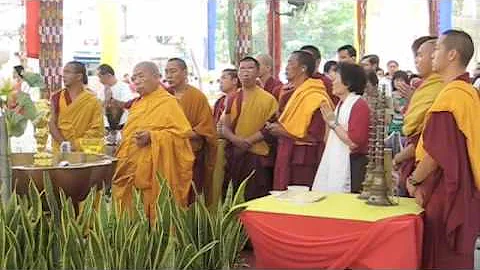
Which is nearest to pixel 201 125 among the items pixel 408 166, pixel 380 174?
pixel 408 166

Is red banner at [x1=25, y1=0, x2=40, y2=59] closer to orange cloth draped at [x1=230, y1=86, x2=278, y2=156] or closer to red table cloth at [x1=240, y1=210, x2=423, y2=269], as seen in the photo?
orange cloth draped at [x1=230, y1=86, x2=278, y2=156]

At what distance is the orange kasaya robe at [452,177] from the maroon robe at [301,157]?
60.9 inches

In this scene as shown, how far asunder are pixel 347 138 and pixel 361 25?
648 cm

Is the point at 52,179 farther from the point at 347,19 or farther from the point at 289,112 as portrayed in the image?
the point at 347,19

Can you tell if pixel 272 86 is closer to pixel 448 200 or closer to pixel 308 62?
pixel 308 62

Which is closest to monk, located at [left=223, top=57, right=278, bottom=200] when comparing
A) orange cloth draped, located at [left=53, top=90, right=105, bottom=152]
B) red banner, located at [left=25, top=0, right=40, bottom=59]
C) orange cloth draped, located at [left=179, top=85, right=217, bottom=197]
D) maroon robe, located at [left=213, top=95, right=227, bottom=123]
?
orange cloth draped, located at [left=179, top=85, right=217, bottom=197]

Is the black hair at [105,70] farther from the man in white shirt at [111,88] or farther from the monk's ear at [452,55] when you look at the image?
the monk's ear at [452,55]

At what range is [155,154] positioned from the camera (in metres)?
4.61

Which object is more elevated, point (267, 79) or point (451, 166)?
point (267, 79)

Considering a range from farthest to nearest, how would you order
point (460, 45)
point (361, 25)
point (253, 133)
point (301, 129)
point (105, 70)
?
point (361, 25) → point (105, 70) → point (253, 133) → point (301, 129) → point (460, 45)

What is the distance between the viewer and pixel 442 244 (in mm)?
3031

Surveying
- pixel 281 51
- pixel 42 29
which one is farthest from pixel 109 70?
pixel 281 51

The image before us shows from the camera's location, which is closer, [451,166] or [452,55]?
[451,166]

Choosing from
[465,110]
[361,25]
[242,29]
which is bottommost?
[465,110]
